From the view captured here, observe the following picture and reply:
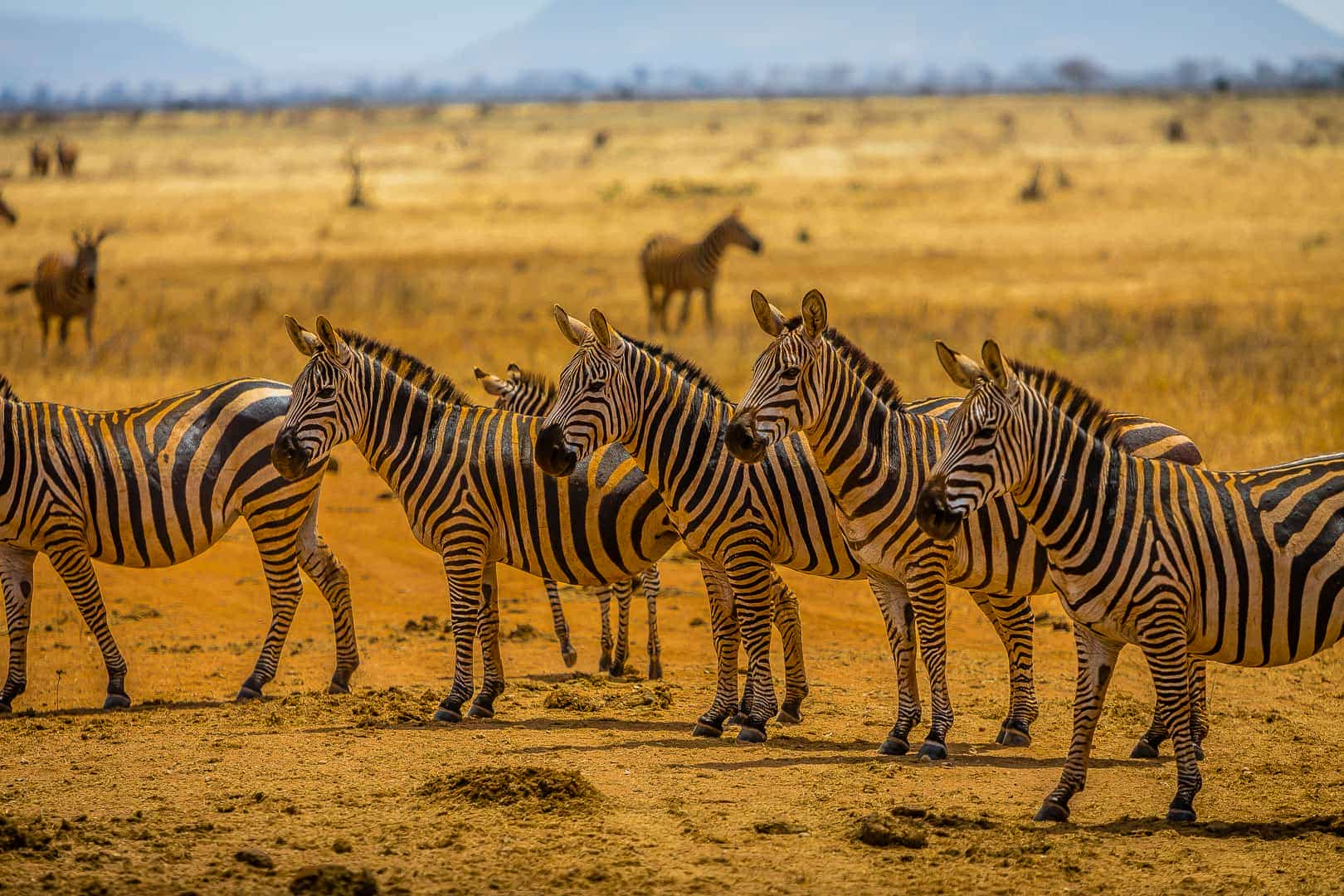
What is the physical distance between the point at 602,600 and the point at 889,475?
10.5 feet

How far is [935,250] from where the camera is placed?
35.9 meters

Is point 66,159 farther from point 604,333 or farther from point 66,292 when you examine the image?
point 604,333

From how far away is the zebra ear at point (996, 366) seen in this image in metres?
6.31

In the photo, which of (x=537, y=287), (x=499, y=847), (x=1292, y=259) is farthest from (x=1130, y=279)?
(x=499, y=847)

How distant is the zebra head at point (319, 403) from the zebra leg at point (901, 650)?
315 centimetres

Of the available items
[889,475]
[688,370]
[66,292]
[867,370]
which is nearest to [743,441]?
[889,475]

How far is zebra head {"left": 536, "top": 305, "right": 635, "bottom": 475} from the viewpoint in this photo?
7.82m

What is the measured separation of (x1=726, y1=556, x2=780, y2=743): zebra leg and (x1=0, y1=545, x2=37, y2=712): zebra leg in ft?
14.0

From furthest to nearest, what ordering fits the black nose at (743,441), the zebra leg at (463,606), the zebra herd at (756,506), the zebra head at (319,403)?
the zebra leg at (463,606) → the zebra head at (319,403) → the black nose at (743,441) → the zebra herd at (756,506)

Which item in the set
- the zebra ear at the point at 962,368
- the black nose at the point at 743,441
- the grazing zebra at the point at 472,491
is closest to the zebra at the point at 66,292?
the grazing zebra at the point at 472,491

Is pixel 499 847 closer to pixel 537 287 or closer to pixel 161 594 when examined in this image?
pixel 161 594

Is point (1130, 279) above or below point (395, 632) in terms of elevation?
above

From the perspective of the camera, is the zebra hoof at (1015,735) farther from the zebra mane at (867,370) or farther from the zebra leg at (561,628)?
the zebra leg at (561,628)

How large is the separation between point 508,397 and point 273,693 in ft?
9.28
